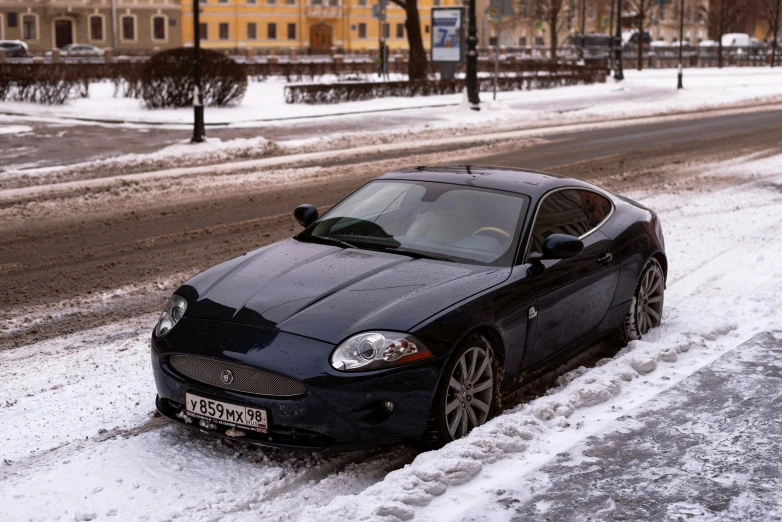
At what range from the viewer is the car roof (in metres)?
6.60

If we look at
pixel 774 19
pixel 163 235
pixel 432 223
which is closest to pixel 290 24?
pixel 774 19

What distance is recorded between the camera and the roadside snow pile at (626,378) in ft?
15.0

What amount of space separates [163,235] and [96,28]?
7449cm

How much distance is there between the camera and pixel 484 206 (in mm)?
6406

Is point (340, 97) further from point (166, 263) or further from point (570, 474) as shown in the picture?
point (570, 474)

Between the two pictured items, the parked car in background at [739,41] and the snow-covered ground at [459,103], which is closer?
the snow-covered ground at [459,103]

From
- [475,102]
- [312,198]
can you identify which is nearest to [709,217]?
[312,198]

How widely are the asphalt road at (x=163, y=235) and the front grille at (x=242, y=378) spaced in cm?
269

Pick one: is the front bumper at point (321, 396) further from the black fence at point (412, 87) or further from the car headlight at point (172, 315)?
the black fence at point (412, 87)

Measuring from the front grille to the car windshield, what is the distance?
144 cm

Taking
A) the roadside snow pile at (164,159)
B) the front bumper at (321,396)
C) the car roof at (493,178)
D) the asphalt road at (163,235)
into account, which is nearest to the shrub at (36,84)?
the roadside snow pile at (164,159)

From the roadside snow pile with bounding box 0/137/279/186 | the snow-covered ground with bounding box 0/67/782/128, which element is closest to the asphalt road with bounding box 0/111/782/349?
the roadside snow pile with bounding box 0/137/279/186

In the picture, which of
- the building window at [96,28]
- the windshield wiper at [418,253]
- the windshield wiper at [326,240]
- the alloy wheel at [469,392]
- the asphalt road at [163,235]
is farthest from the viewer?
the building window at [96,28]

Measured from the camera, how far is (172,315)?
18.3ft
